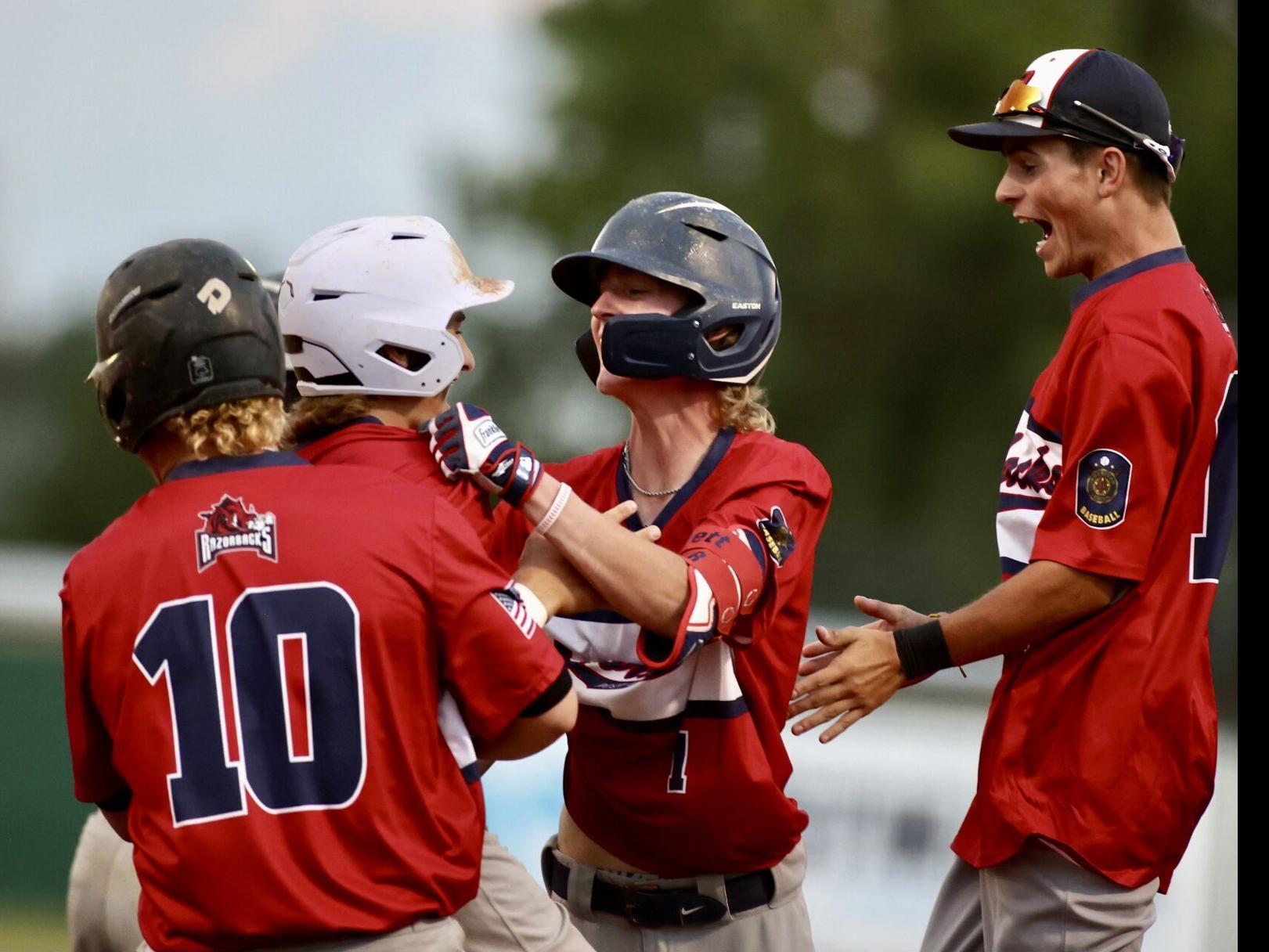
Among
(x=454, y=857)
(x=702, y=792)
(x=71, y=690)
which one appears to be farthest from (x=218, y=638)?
(x=702, y=792)

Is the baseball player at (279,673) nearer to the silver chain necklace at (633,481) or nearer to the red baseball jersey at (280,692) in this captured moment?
the red baseball jersey at (280,692)

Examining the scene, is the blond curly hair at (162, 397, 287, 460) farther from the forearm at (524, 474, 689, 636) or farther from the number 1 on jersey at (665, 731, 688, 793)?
the number 1 on jersey at (665, 731, 688, 793)

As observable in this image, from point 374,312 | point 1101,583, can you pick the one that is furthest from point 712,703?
point 374,312

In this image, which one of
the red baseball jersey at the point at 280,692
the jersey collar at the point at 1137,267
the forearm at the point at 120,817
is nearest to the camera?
the red baseball jersey at the point at 280,692

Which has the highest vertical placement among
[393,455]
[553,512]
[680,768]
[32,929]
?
[393,455]

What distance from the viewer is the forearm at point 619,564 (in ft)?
12.0

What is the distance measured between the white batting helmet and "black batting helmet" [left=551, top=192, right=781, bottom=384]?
390mm

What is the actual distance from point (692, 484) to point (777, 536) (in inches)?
12.2

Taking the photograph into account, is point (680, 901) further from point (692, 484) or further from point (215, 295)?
point (215, 295)

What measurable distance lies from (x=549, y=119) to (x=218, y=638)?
2232 cm

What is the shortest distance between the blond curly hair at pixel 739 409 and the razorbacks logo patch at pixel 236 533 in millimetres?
1433

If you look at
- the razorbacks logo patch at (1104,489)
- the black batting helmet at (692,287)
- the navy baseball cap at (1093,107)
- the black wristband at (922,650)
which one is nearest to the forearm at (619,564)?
the black batting helmet at (692,287)

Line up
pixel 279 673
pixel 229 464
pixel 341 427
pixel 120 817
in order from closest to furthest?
1. pixel 279 673
2. pixel 229 464
3. pixel 120 817
4. pixel 341 427

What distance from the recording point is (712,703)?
13.0 ft
